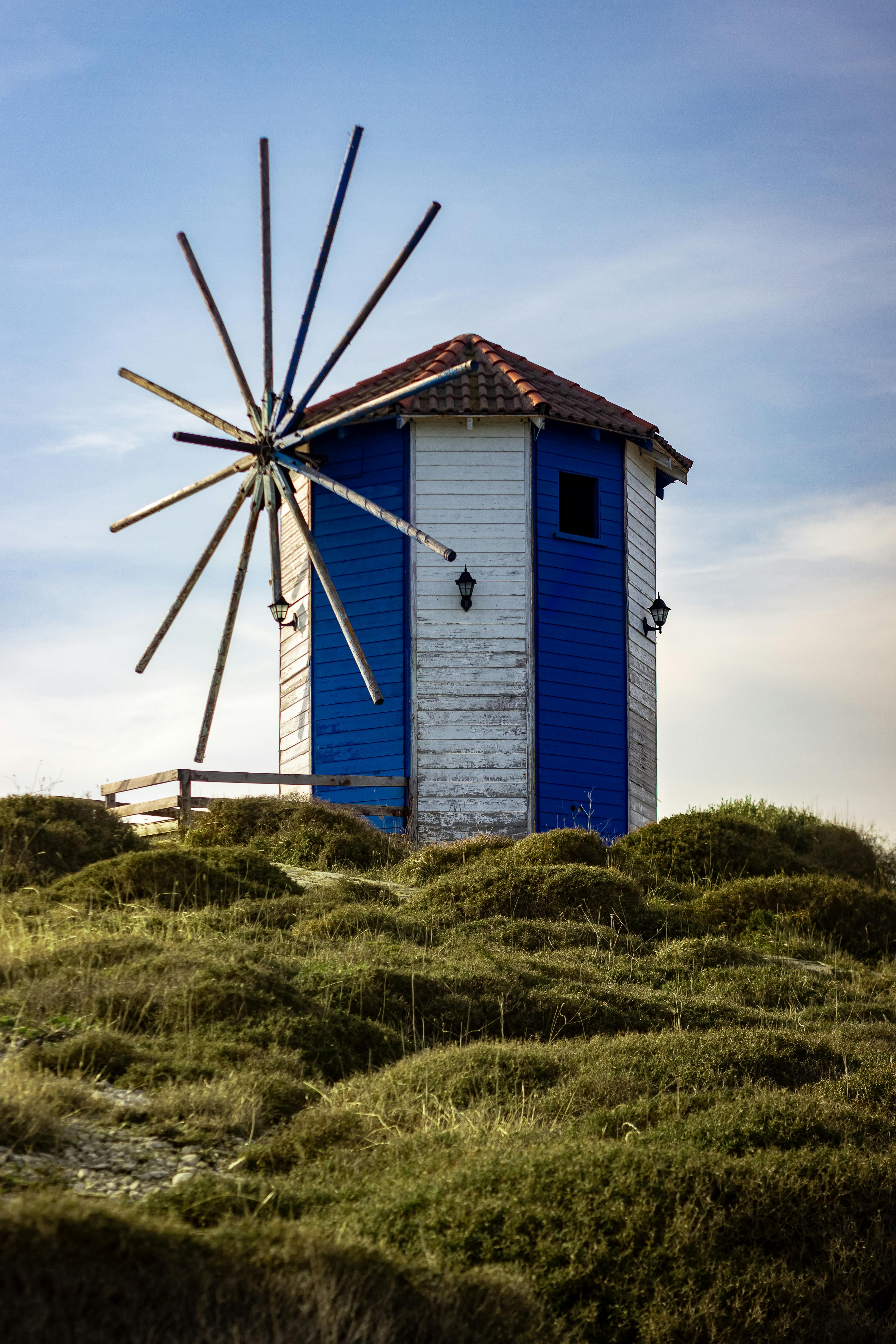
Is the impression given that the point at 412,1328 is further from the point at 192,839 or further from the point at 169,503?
the point at 169,503

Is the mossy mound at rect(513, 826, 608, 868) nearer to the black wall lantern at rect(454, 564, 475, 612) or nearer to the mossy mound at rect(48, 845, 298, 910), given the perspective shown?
the mossy mound at rect(48, 845, 298, 910)

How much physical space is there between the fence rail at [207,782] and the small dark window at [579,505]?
4815 mm

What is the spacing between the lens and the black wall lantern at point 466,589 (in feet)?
59.5

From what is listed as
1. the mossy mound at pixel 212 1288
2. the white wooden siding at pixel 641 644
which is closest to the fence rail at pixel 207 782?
the white wooden siding at pixel 641 644

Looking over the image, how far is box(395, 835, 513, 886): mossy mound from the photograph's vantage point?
557 inches

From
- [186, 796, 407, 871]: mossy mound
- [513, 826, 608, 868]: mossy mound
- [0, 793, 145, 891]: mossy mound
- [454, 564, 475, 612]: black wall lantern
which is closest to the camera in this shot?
[0, 793, 145, 891]: mossy mound

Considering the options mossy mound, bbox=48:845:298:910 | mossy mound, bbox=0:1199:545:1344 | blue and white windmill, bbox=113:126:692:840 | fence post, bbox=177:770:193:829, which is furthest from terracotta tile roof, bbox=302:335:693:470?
mossy mound, bbox=0:1199:545:1344

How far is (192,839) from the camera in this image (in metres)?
14.9

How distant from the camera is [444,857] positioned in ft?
48.4

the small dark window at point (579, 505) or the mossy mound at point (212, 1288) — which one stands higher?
the small dark window at point (579, 505)

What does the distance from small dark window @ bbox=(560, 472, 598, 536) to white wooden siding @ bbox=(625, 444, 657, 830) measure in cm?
52

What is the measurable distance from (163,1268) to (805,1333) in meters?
2.54

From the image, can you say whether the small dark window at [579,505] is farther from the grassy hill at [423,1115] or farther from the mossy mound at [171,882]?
the mossy mound at [171,882]

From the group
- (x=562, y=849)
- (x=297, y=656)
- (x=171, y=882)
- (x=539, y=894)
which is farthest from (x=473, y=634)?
(x=171, y=882)
